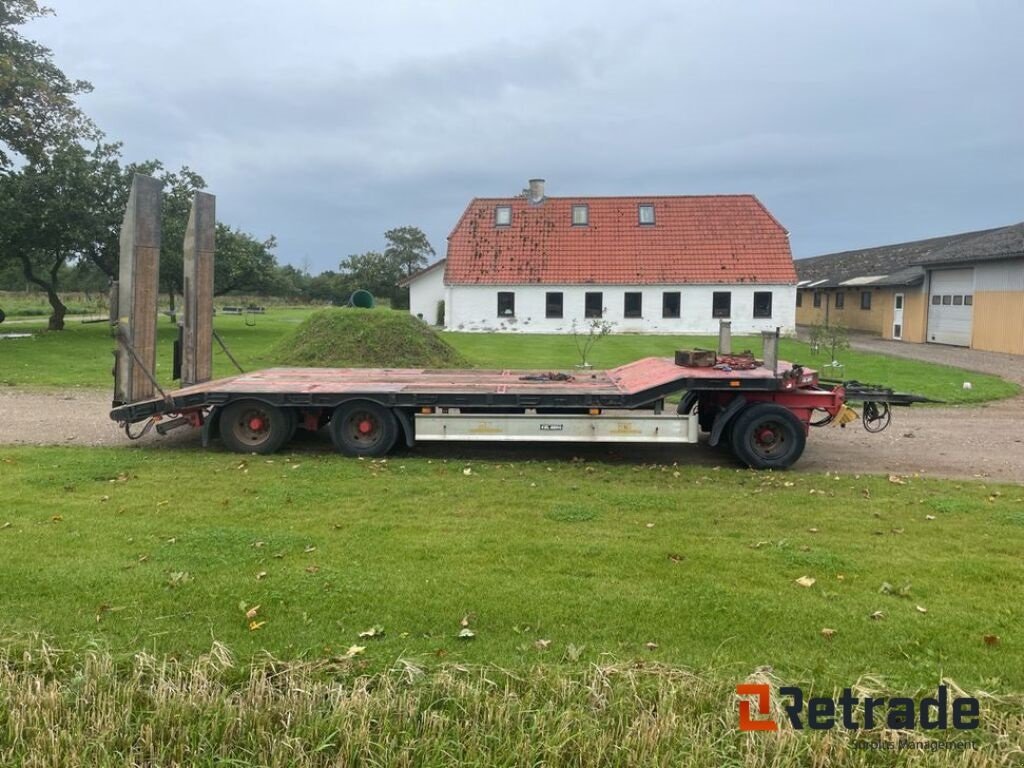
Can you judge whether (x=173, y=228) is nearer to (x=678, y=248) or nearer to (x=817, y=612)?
(x=678, y=248)

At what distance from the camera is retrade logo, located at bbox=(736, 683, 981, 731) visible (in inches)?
142

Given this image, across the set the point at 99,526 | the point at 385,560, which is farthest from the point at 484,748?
the point at 99,526

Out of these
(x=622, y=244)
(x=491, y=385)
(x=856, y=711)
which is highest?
(x=622, y=244)

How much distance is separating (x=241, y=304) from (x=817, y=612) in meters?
87.6

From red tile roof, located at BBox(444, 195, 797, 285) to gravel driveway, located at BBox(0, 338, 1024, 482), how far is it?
23138 mm

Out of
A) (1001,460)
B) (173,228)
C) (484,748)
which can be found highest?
(173,228)

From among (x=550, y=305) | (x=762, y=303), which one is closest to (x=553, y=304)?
(x=550, y=305)

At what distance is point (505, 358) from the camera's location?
73.3 ft

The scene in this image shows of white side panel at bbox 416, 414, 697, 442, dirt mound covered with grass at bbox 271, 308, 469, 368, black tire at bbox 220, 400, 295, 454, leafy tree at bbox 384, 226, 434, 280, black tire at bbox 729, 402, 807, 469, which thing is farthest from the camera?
leafy tree at bbox 384, 226, 434, 280

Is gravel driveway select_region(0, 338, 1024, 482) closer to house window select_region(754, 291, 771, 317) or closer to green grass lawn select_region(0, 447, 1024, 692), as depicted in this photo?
green grass lawn select_region(0, 447, 1024, 692)

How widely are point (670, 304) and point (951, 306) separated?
11488 millimetres

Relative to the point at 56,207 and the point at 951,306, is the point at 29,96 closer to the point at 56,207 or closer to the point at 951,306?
the point at 56,207

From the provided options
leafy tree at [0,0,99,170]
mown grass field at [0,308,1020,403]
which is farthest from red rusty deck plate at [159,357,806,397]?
leafy tree at [0,0,99,170]

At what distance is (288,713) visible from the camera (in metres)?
3.63
